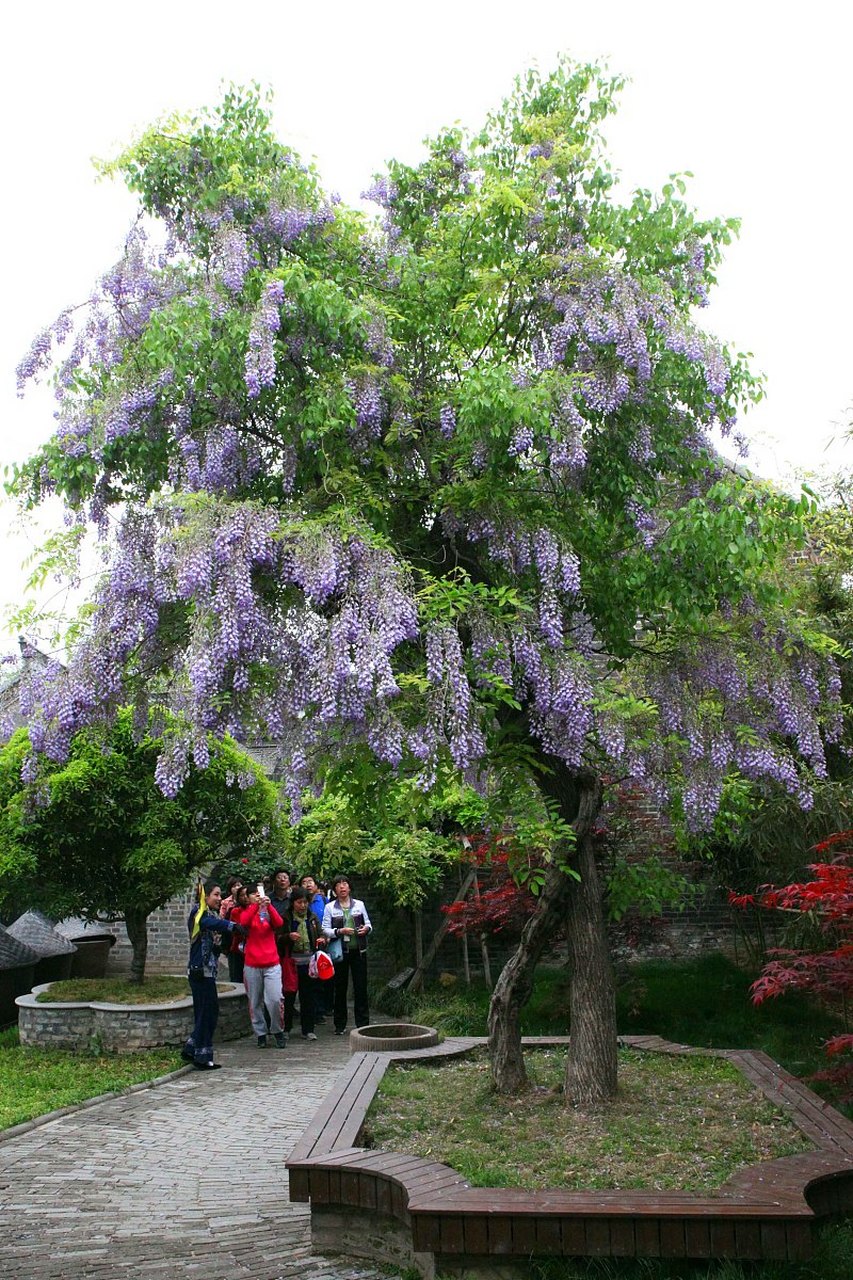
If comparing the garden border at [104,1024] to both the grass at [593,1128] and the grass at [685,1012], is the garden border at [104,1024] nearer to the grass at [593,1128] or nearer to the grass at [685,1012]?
the grass at [685,1012]

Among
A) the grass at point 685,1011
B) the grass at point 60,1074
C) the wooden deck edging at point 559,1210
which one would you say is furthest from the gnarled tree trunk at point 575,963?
the grass at point 60,1074

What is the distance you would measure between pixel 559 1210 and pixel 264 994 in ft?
23.2

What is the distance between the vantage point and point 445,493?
6.01 m

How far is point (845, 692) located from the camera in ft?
32.6

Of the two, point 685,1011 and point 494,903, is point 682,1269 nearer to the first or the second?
point 494,903

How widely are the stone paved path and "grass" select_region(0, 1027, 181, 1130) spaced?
0.96 ft

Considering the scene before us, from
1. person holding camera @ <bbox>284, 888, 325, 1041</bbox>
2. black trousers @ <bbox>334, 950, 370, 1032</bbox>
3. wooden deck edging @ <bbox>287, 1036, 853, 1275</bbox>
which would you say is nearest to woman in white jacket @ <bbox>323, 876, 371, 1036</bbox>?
black trousers @ <bbox>334, 950, 370, 1032</bbox>

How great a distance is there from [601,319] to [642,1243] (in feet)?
13.9

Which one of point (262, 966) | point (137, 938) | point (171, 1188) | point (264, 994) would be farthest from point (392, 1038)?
point (137, 938)

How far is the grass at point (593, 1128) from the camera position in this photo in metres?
5.04

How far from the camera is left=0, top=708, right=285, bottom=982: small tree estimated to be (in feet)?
36.9

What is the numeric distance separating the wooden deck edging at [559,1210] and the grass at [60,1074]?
3.74 meters

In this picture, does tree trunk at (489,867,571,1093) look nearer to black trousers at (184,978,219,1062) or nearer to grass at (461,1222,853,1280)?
grass at (461,1222,853,1280)

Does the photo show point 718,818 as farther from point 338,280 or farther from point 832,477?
point 832,477
